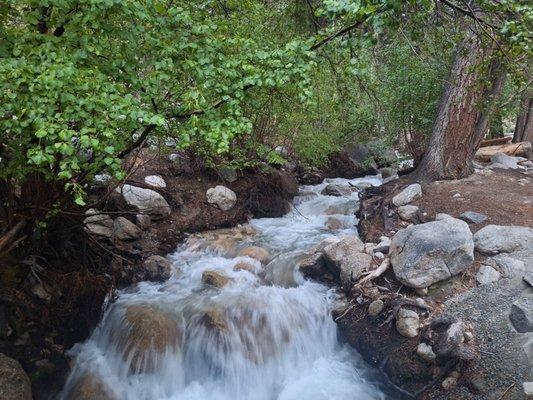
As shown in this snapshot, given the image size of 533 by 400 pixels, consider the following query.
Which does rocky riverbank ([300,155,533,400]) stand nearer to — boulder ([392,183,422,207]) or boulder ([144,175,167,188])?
boulder ([392,183,422,207])

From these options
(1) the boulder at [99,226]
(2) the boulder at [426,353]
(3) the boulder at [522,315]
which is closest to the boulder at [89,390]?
(1) the boulder at [99,226]

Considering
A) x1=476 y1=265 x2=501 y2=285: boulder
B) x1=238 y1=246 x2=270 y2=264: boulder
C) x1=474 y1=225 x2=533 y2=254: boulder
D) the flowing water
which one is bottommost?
the flowing water

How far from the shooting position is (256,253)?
671cm

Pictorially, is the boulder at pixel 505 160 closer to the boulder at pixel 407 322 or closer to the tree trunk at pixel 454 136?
the tree trunk at pixel 454 136

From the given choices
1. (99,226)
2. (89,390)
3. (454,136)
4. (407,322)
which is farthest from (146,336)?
(454,136)

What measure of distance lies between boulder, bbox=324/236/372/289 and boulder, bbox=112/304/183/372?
2.16m

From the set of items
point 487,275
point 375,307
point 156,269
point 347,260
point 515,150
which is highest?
point 515,150

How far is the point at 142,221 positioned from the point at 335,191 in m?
5.04

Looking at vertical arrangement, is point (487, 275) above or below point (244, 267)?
above

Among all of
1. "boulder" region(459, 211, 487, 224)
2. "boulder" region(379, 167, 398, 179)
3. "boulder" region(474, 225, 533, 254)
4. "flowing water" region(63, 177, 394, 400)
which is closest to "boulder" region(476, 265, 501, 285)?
"boulder" region(474, 225, 533, 254)

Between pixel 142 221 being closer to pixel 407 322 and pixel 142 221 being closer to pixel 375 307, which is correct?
pixel 375 307

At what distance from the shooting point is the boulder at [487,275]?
182 inches

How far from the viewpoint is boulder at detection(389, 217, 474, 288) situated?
4.70 meters

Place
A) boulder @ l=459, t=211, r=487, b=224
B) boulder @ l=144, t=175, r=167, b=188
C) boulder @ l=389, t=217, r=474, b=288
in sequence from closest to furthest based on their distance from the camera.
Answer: boulder @ l=389, t=217, r=474, b=288 → boulder @ l=459, t=211, r=487, b=224 → boulder @ l=144, t=175, r=167, b=188
